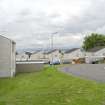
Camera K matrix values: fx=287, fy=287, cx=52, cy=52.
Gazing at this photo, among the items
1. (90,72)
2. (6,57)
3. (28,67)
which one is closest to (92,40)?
(28,67)

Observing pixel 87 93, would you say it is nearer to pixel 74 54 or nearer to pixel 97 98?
pixel 97 98

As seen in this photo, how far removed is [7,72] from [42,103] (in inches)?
1063

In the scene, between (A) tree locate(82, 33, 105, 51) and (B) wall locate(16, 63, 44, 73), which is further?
(A) tree locate(82, 33, 105, 51)

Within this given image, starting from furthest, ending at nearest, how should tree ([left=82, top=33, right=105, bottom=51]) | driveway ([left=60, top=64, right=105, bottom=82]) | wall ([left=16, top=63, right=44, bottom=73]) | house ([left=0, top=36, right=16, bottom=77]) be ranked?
tree ([left=82, top=33, right=105, bottom=51]), wall ([left=16, top=63, right=44, bottom=73]), house ([left=0, top=36, right=16, bottom=77]), driveway ([left=60, top=64, right=105, bottom=82])

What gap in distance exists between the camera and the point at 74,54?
12556 centimetres

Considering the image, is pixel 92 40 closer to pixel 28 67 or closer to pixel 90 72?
pixel 28 67

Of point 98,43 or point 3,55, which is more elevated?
point 98,43

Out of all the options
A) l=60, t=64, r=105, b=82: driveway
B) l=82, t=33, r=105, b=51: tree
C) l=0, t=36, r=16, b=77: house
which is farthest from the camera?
l=82, t=33, r=105, b=51: tree

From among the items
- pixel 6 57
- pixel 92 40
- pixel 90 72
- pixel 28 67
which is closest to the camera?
pixel 90 72

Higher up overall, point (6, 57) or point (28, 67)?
point (6, 57)

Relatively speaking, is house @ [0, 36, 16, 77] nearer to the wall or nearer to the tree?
the wall

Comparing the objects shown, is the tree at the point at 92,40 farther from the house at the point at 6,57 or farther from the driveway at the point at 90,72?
the house at the point at 6,57

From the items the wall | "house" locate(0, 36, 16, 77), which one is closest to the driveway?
"house" locate(0, 36, 16, 77)

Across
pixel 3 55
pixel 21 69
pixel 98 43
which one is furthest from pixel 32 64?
pixel 98 43
